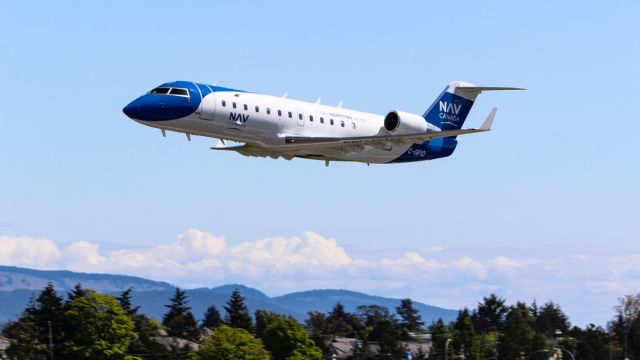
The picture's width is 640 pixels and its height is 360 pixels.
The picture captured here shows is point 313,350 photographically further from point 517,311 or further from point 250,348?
point 517,311

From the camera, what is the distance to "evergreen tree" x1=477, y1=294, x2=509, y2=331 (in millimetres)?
172375

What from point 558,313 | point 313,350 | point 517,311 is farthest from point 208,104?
point 558,313

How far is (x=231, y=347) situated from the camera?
259 feet

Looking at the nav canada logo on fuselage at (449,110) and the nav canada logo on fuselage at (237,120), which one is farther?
the nav canada logo on fuselage at (449,110)

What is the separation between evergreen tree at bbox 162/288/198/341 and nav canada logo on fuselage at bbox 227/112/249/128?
81515mm

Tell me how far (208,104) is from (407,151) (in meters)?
13.6

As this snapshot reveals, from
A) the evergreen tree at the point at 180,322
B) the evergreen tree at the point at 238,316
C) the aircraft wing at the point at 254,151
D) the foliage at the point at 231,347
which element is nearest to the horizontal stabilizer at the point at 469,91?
the aircraft wing at the point at 254,151

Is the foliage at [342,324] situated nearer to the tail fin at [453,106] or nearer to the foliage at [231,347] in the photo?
the foliage at [231,347]

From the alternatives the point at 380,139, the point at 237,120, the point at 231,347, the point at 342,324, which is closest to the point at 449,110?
the point at 380,139

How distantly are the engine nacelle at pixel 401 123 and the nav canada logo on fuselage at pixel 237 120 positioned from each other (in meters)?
9.26

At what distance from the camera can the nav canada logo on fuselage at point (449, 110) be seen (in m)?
64.1

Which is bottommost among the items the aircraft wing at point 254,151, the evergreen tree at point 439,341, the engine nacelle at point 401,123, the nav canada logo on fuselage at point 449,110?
the evergreen tree at point 439,341

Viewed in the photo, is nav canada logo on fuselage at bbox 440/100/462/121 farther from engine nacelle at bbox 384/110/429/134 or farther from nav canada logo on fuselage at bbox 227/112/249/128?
nav canada logo on fuselage at bbox 227/112/249/128

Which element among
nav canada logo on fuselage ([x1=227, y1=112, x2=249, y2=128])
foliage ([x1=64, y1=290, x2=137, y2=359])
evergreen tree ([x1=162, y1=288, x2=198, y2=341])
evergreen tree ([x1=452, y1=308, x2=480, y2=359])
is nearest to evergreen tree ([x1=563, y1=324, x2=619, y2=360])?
evergreen tree ([x1=452, y1=308, x2=480, y2=359])
